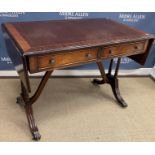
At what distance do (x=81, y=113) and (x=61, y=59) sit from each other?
770 millimetres

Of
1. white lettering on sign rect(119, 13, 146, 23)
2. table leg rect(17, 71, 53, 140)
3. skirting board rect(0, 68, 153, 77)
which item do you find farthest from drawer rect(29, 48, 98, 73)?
skirting board rect(0, 68, 153, 77)

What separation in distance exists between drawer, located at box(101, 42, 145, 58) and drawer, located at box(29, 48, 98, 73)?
0.10 meters

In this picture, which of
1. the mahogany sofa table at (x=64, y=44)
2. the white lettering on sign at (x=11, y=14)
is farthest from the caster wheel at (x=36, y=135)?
the white lettering on sign at (x=11, y=14)

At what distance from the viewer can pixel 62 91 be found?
217cm

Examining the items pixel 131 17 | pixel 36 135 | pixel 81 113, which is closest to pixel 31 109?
pixel 36 135

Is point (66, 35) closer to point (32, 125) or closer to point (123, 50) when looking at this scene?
point (123, 50)

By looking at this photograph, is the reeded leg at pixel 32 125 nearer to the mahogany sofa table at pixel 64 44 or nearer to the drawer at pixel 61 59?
the mahogany sofa table at pixel 64 44

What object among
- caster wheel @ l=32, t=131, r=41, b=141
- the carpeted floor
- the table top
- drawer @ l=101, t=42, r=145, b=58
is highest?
the table top

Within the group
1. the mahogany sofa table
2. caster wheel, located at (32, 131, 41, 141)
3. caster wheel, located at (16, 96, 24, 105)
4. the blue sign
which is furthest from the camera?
the blue sign

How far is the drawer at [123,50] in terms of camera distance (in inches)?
56.0

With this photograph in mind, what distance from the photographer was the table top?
1205 millimetres

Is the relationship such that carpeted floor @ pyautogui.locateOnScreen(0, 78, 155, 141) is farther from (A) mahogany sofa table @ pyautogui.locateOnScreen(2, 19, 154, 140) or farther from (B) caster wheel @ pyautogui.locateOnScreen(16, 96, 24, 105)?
(A) mahogany sofa table @ pyautogui.locateOnScreen(2, 19, 154, 140)

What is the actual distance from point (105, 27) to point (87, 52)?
44cm

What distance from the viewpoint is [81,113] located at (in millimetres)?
1861
